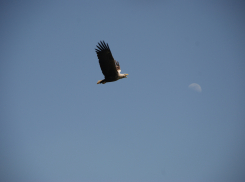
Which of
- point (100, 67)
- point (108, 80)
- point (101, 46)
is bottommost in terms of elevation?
point (108, 80)

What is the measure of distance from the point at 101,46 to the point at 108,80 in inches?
115

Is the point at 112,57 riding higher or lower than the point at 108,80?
higher

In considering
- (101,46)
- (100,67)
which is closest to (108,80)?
(100,67)

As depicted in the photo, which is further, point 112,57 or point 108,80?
point 108,80

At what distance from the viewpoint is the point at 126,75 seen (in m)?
14.8

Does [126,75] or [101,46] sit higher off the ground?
[101,46]

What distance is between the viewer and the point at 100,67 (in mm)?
13438

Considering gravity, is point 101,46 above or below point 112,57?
above

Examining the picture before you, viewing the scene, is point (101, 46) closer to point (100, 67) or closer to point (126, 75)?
point (100, 67)

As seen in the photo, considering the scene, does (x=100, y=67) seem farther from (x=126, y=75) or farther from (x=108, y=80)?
(x=126, y=75)

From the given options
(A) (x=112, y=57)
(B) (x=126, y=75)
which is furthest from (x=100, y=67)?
(B) (x=126, y=75)

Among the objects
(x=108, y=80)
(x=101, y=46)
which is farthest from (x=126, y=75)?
(x=101, y=46)

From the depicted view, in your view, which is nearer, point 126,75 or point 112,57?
point 112,57

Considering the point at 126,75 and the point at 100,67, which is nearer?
the point at 100,67
